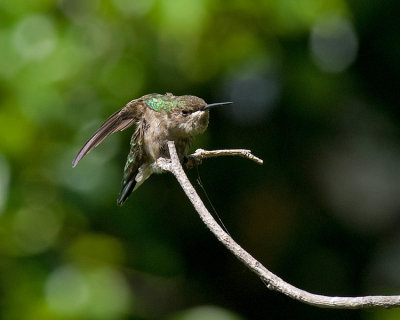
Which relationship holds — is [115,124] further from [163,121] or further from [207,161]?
[207,161]

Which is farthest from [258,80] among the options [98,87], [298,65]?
[98,87]

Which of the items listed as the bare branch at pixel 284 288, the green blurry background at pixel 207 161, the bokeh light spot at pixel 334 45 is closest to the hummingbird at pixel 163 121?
the green blurry background at pixel 207 161

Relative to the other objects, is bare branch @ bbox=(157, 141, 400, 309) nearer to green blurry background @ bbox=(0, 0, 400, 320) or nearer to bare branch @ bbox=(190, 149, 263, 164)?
bare branch @ bbox=(190, 149, 263, 164)

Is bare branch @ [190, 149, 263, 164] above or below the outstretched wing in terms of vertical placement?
above

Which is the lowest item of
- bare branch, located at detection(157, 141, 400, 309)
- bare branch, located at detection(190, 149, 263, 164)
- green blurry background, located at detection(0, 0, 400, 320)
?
green blurry background, located at detection(0, 0, 400, 320)

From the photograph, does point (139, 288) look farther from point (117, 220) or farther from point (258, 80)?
point (258, 80)

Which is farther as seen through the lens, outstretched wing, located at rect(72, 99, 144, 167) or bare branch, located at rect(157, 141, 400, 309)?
outstretched wing, located at rect(72, 99, 144, 167)

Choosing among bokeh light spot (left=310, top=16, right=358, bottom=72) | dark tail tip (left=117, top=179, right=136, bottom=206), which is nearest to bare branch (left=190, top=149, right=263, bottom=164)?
dark tail tip (left=117, top=179, right=136, bottom=206)
